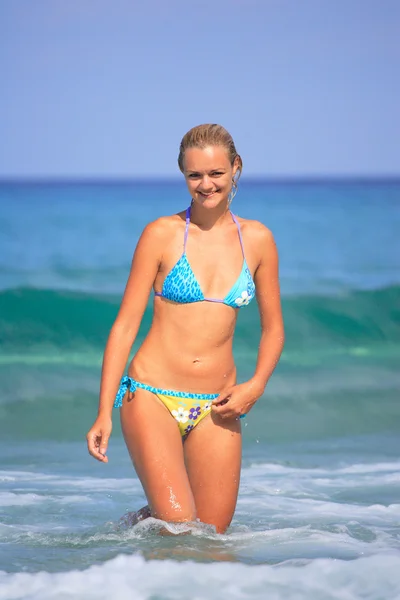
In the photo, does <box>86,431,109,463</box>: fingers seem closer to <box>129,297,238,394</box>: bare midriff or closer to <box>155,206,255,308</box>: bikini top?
<box>129,297,238,394</box>: bare midriff

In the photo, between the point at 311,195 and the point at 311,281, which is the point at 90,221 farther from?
the point at 311,195

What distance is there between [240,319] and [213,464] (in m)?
10.8

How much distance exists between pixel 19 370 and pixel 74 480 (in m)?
6.04

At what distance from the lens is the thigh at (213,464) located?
179 inches

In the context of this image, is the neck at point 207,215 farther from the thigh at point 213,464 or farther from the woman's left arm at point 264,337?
the thigh at point 213,464

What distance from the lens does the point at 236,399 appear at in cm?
446

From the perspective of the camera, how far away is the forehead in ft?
14.3

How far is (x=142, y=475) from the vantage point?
440cm

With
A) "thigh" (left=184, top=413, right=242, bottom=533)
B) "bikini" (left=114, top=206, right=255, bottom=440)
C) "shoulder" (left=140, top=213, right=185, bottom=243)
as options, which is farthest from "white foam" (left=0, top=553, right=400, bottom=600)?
"shoulder" (left=140, top=213, right=185, bottom=243)

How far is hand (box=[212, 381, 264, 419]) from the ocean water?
1.55ft

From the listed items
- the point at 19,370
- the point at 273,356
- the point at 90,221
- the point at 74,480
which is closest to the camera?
the point at 273,356

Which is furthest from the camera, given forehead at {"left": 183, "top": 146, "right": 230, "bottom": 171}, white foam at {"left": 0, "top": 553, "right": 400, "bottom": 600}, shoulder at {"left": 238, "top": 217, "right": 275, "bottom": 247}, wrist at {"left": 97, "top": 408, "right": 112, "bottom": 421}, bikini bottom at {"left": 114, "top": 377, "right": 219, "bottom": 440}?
shoulder at {"left": 238, "top": 217, "right": 275, "bottom": 247}

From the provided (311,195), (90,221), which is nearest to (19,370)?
(90,221)

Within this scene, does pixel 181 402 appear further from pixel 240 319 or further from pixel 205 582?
pixel 240 319
